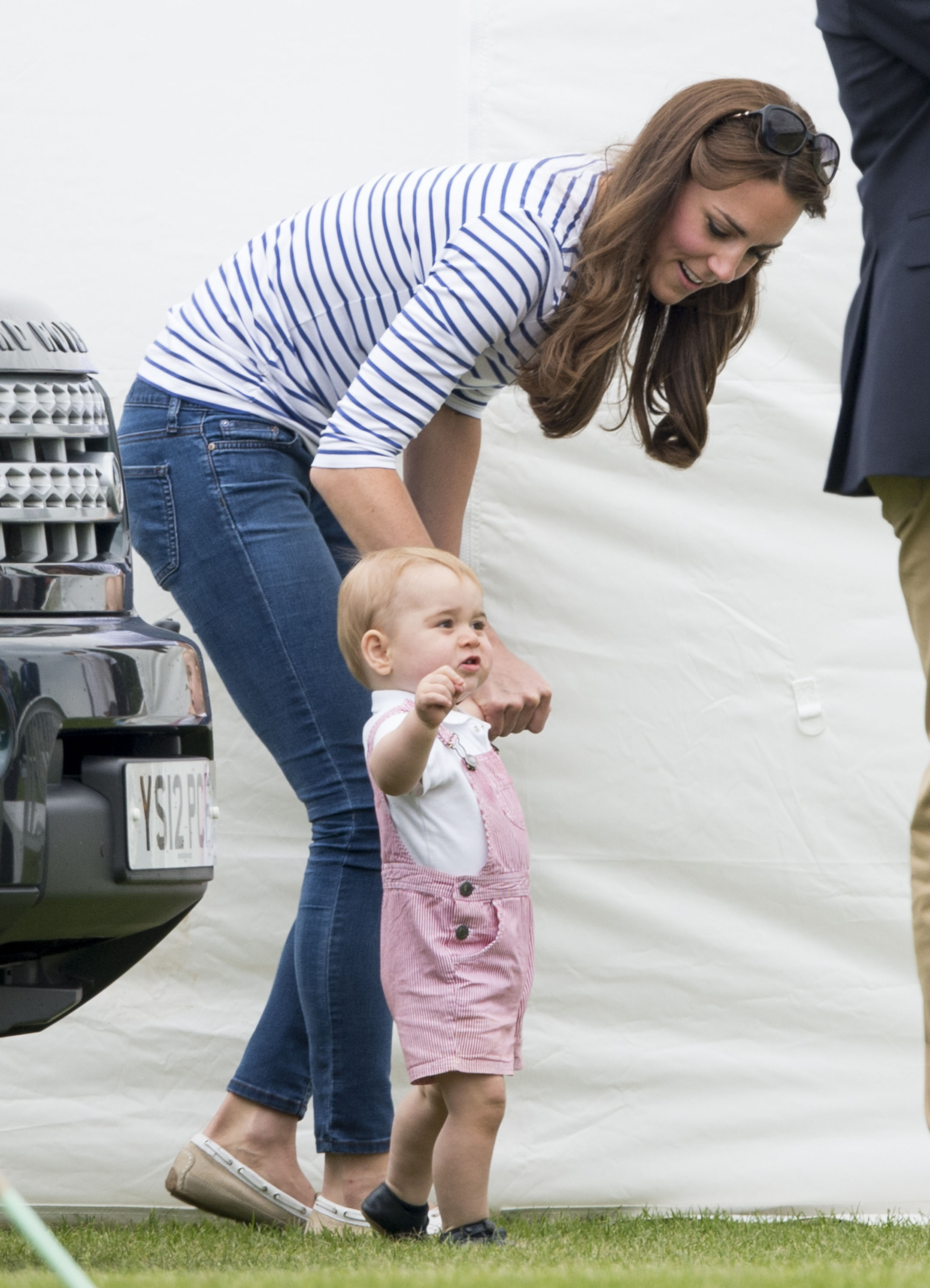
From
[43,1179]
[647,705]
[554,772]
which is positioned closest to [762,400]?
[647,705]

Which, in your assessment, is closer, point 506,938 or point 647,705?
point 506,938

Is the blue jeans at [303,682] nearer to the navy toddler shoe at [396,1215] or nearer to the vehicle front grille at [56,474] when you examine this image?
the navy toddler shoe at [396,1215]

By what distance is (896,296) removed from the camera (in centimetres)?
192

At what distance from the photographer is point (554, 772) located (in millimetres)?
2793

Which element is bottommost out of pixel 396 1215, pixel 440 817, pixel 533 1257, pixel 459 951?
pixel 396 1215

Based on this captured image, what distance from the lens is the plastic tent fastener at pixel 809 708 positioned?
275 cm

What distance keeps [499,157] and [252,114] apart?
0.43 meters

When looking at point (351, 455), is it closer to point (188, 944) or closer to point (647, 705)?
point (647, 705)

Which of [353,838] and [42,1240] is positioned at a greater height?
[42,1240]

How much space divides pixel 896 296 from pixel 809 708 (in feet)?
3.22

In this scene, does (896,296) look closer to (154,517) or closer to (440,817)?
(440,817)

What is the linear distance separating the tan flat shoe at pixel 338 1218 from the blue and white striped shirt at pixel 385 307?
1009mm

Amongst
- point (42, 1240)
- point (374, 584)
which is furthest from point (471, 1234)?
point (42, 1240)

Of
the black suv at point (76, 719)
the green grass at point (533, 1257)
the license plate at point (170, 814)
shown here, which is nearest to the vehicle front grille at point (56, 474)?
the black suv at point (76, 719)
